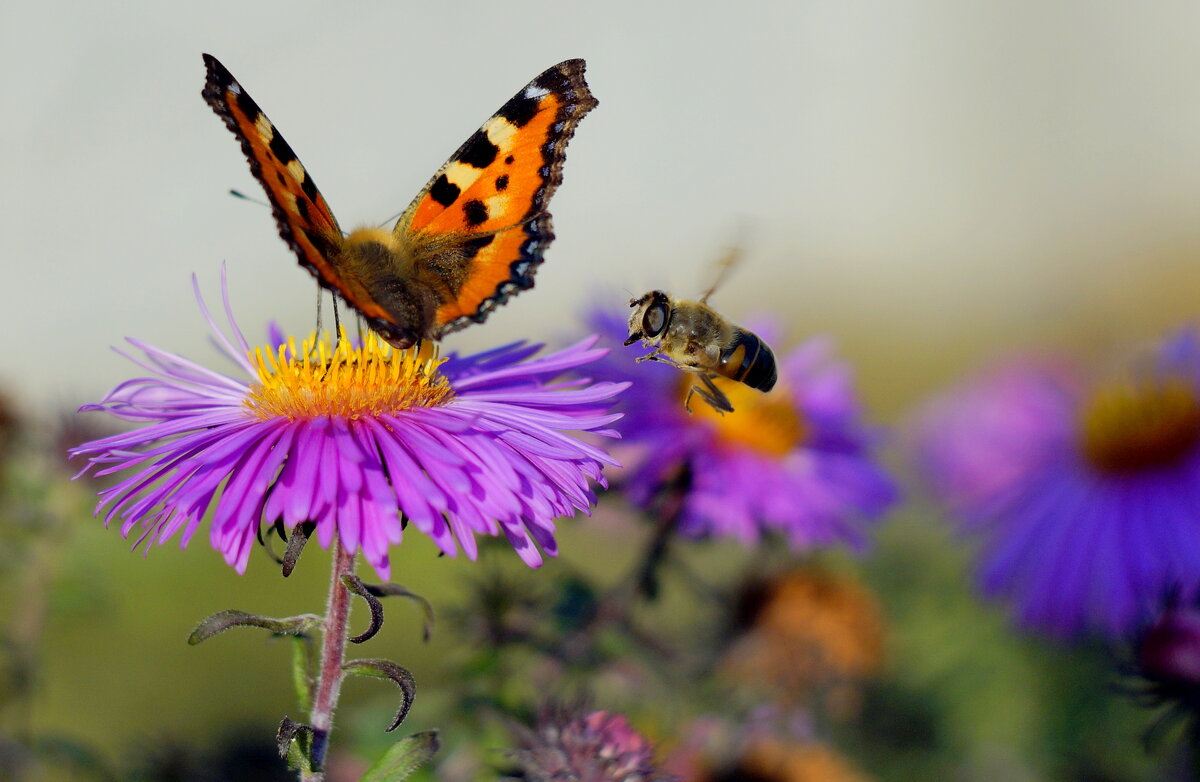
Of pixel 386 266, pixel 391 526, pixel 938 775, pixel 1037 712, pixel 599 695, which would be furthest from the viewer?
pixel 1037 712

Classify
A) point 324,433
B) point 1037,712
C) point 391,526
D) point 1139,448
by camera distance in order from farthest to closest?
point 1037,712
point 1139,448
point 324,433
point 391,526

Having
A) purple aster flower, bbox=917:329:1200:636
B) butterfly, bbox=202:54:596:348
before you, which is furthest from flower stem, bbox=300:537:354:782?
purple aster flower, bbox=917:329:1200:636

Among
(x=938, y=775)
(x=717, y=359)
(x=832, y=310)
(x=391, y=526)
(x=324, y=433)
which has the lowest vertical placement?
(x=938, y=775)

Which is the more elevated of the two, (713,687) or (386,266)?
(386,266)

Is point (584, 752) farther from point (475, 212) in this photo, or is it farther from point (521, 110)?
point (521, 110)

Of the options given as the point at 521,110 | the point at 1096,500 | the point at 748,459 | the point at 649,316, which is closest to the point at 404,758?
the point at 649,316

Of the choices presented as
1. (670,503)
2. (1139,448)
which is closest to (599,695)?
(670,503)

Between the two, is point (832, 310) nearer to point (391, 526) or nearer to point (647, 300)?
point (647, 300)

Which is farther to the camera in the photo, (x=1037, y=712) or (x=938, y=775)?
(x=1037, y=712)
